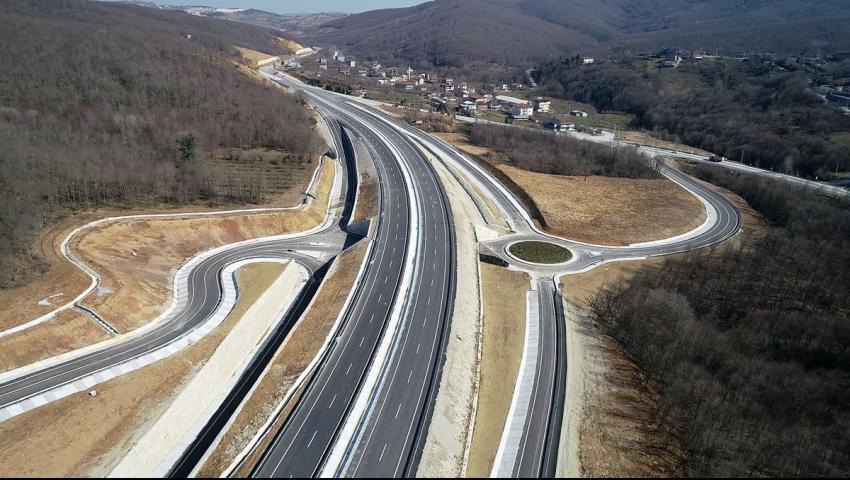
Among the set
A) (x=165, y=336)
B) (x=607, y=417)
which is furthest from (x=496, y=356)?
(x=165, y=336)

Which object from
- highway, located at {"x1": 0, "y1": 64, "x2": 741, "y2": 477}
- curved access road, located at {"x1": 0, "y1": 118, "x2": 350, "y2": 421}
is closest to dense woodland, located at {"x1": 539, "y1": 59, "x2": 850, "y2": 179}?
highway, located at {"x1": 0, "y1": 64, "x2": 741, "y2": 477}

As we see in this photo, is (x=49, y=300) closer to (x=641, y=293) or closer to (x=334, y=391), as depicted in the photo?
(x=334, y=391)

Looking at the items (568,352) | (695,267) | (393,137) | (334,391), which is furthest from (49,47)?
(695,267)

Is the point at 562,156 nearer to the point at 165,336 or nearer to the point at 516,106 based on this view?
the point at 516,106

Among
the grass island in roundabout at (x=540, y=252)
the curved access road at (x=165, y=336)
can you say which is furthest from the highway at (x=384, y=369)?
the curved access road at (x=165, y=336)

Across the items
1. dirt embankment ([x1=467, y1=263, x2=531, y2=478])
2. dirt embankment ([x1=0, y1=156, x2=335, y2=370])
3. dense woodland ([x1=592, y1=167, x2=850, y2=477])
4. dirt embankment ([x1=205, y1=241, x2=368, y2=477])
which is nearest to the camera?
dirt embankment ([x1=205, y1=241, x2=368, y2=477])

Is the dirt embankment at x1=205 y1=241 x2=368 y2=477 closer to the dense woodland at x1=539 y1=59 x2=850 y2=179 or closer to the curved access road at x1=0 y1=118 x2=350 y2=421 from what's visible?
the curved access road at x1=0 y1=118 x2=350 y2=421

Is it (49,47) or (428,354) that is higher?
(49,47)
